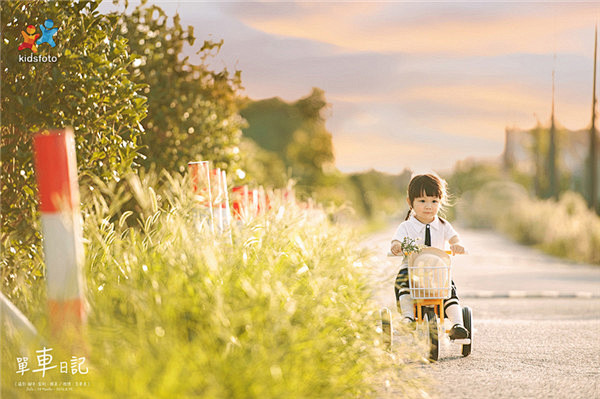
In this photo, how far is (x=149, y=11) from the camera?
898cm

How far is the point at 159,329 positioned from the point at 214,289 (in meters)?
0.43

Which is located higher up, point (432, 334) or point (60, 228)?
point (60, 228)

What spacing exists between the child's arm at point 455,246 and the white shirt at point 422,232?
0.12 ft

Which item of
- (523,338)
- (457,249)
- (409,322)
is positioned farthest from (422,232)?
(523,338)

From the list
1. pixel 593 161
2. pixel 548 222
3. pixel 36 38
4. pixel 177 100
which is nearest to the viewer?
pixel 36 38

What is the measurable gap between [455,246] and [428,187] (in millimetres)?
552

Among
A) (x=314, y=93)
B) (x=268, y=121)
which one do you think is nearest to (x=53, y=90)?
(x=314, y=93)

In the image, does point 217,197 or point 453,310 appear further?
point 453,310

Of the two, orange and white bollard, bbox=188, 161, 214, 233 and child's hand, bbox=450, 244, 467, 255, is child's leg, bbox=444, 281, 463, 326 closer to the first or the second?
child's hand, bbox=450, 244, 467, 255

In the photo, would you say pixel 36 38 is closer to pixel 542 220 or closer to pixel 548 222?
pixel 548 222

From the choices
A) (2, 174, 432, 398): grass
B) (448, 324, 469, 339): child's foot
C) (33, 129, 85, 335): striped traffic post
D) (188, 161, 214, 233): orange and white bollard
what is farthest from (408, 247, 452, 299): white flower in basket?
(33, 129, 85, 335): striped traffic post

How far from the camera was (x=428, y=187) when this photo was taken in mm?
5953

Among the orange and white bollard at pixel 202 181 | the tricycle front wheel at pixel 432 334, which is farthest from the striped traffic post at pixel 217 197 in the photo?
the tricycle front wheel at pixel 432 334

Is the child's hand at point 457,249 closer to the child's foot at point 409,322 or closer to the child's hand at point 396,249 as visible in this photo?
the child's hand at point 396,249
